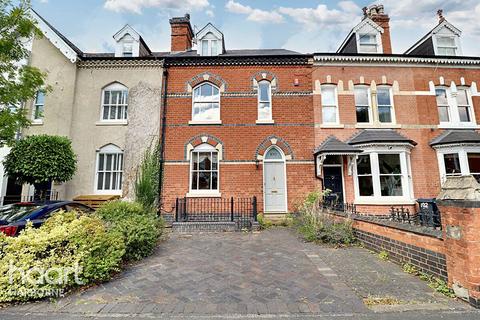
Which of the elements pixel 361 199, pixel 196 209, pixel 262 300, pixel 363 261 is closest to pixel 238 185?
pixel 196 209

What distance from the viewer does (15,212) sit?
5.93 meters

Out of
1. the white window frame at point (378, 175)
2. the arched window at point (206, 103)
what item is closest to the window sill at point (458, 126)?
the white window frame at point (378, 175)

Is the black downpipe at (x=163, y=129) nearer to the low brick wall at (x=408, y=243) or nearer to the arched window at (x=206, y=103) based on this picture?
the arched window at (x=206, y=103)

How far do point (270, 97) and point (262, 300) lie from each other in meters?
10.2

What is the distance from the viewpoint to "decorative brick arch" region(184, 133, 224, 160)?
459 inches

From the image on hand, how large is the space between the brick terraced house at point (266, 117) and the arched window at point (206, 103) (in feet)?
0.18

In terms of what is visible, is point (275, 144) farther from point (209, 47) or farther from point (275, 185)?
point (209, 47)

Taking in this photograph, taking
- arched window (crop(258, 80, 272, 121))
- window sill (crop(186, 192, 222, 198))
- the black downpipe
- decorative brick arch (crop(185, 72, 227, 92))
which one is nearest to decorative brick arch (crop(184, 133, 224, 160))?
the black downpipe

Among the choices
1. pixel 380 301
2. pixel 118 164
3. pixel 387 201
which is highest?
pixel 118 164

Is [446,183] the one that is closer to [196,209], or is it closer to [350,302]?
[350,302]

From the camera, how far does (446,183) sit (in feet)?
13.5

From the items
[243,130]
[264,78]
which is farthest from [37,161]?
[264,78]

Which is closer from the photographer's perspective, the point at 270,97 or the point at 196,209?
the point at 196,209

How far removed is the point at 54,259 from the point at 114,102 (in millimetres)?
10140
